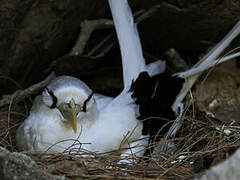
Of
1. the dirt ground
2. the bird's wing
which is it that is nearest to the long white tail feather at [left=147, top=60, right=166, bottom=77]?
the bird's wing

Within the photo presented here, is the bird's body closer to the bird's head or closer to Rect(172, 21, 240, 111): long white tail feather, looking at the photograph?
the bird's head

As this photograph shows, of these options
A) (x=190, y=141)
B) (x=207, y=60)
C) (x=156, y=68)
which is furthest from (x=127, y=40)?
(x=190, y=141)

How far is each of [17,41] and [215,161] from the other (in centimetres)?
239

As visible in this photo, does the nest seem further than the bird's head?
No

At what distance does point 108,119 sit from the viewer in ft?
12.0

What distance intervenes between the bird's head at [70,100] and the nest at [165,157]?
314 mm

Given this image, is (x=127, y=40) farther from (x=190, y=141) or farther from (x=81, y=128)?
(x=190, y=141)

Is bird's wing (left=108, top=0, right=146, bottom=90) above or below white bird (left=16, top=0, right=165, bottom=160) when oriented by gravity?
above

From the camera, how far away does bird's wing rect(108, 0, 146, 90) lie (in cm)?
385

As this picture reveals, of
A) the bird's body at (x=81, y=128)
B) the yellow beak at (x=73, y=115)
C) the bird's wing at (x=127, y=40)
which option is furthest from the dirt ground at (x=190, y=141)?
the bird's wing at (x=127, y=40)

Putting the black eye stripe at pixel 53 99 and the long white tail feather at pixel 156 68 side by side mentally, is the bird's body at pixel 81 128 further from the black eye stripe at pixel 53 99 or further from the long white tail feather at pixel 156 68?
the long white tail feather at pixel 156 68

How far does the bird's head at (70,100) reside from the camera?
10.9 feet

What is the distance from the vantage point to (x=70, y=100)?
131 inches

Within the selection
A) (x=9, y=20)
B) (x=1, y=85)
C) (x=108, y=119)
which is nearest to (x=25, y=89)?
(x=1, y=85)
